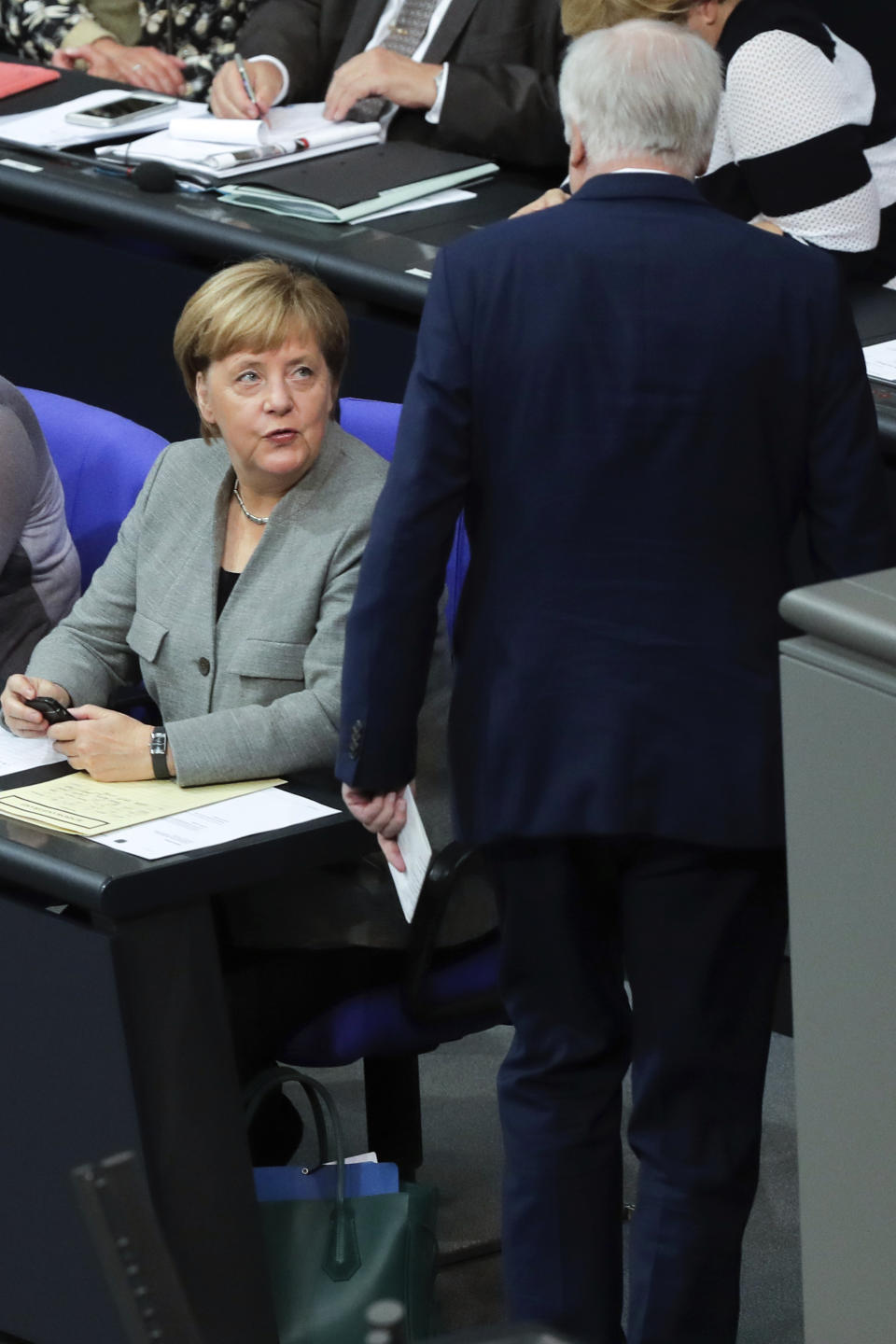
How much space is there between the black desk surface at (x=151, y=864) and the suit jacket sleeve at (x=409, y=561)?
0.12m

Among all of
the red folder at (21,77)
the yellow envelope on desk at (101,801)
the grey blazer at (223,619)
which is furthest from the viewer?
the red folder at (21,77)

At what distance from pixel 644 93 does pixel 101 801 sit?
0.95 m

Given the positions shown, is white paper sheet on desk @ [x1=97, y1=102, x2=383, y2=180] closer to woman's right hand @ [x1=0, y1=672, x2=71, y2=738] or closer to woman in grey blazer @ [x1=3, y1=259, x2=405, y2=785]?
woman in grey blazer @ [x1=3, y1=259, x2=405, y2=785]

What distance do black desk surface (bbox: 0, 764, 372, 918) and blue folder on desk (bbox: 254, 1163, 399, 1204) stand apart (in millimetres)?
408

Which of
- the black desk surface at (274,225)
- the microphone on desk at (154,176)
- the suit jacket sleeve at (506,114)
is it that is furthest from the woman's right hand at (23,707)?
the suit jacket sleeve at (506,114)

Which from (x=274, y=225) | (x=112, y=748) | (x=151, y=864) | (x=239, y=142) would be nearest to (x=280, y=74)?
(x=239, y=142)

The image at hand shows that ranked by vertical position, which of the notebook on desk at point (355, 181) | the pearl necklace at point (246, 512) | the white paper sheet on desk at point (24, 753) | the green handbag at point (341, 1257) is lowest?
the green handbag at point (341, 1257)

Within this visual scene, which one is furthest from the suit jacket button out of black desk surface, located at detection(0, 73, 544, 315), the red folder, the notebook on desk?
the red folder

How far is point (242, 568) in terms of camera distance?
2.42 m

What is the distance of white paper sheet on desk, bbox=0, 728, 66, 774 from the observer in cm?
233

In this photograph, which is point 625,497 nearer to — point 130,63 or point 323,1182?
point 323,1182

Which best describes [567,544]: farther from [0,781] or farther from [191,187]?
[191,187]

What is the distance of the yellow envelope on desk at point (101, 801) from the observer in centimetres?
213

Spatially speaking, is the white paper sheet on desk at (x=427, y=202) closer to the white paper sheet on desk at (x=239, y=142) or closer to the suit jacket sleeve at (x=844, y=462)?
the white paper sheet on desk at (x=239, y=142)
